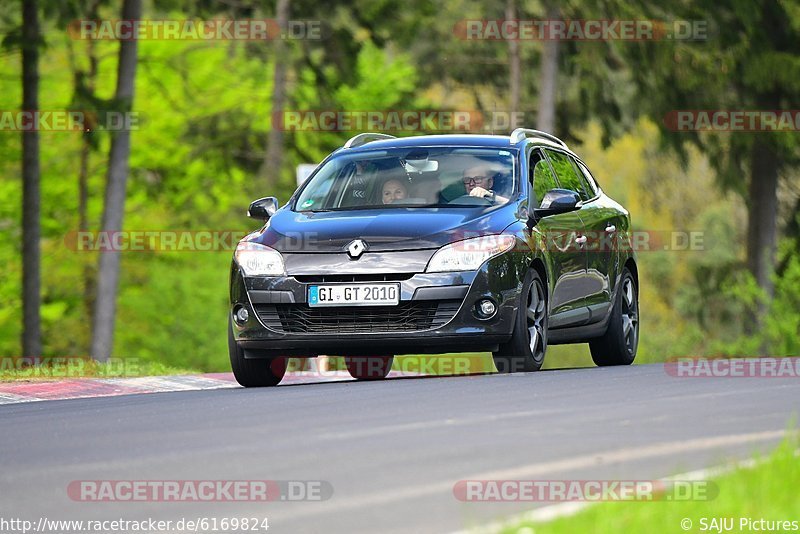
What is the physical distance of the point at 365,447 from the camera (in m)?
8.28

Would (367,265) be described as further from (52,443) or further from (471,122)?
(471,122)

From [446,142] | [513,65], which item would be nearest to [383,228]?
[446,142]

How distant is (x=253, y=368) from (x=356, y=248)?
1.53 meters

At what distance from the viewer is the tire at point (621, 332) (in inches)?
607

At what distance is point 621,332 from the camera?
1550cm

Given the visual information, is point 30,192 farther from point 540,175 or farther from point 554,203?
point 554,203

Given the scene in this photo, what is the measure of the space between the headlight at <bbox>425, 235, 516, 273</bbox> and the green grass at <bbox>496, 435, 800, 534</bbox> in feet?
18.3

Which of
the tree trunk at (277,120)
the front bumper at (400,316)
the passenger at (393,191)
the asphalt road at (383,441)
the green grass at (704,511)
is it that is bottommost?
the asphalt road at (383,441)

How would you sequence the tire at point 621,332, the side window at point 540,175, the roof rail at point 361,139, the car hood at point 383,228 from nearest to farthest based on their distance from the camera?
1. the car hood at point 383,228
2. the side window at point 540,175
3. the roof rail at point 361,139
4. the tire at point 621,332

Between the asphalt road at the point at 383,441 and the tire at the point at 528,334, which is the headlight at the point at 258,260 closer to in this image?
the asphalt road at the point at 383,441

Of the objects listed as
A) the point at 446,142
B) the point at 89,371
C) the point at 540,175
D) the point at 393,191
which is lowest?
the point at 89,371

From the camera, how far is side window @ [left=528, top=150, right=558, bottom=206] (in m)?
14.1

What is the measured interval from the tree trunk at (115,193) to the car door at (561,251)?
58.6ft

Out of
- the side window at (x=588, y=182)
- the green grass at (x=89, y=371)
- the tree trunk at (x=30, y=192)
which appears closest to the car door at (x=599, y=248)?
the side window at (x=588, y=182)
